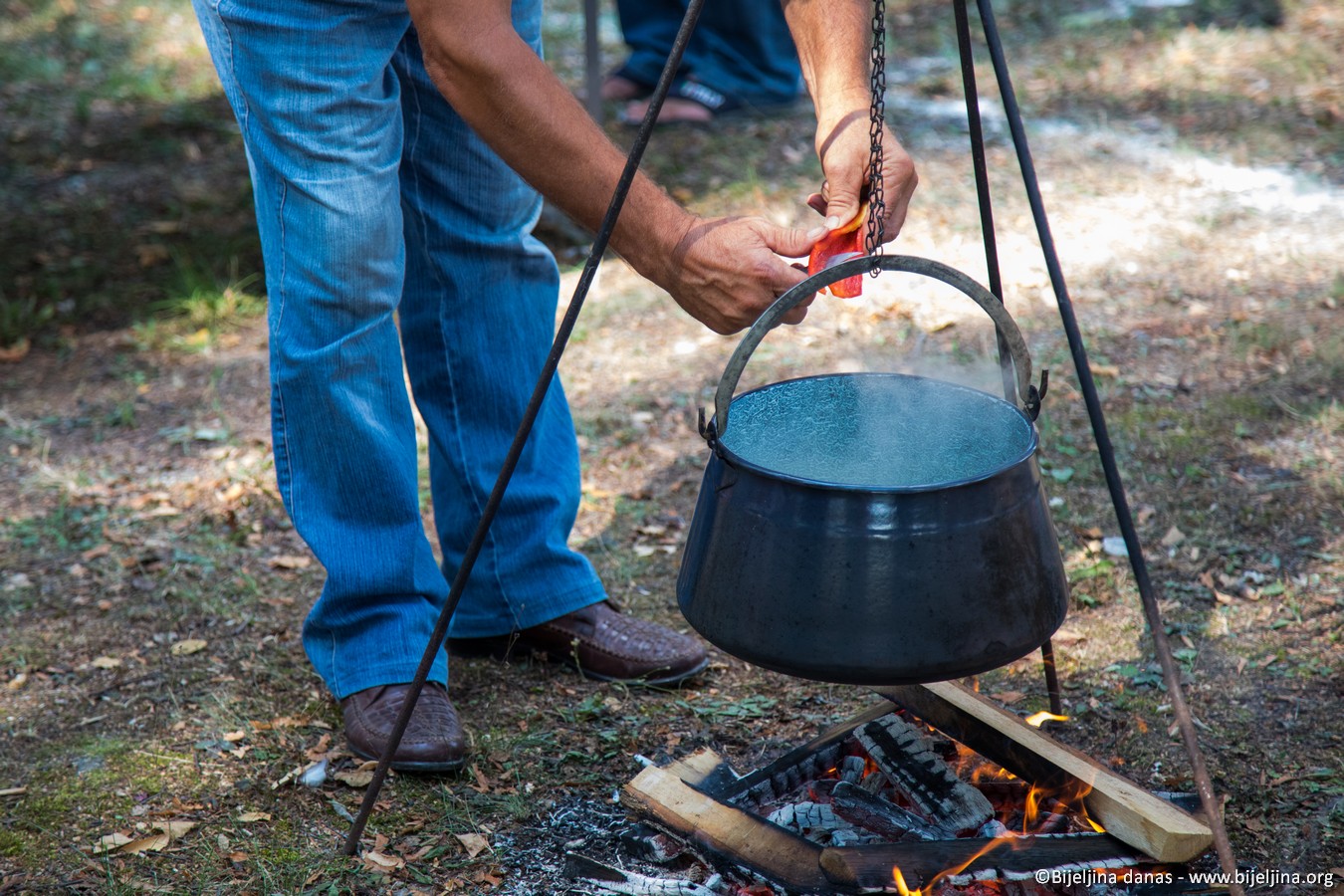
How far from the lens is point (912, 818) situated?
2227 mm

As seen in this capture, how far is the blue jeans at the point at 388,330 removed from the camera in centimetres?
230

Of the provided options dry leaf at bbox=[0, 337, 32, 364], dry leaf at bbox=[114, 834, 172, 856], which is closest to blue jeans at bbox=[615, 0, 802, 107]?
dry leaf at bbox=[0, 337, 32, 364]

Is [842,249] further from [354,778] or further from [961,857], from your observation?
[354,778]

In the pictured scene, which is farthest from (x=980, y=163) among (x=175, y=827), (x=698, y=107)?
(x=698, y=107)

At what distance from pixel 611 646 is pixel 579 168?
1.30 meters

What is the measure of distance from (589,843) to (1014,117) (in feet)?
4.97

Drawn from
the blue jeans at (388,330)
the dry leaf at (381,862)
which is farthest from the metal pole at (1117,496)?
the dry leaf at (381,862)

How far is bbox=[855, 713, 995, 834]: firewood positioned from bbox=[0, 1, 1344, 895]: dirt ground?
0.33m

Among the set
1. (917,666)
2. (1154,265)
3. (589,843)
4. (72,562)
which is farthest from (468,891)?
(1154,265)

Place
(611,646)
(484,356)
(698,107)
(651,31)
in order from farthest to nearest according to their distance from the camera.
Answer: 1. (651,31)
2. (698,107)
3. (611,646)
4. (484,356)

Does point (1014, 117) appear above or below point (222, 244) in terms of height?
above

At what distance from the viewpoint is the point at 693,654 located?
9.53ft

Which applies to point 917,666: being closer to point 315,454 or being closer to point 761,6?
point 315,454

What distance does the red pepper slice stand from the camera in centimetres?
204
